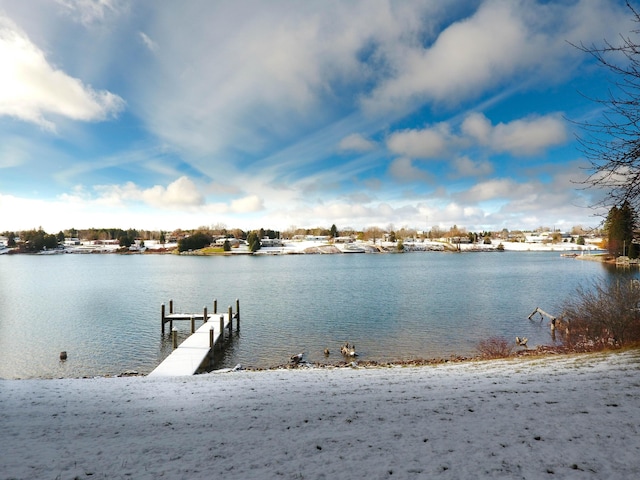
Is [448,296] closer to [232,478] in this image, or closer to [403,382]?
[403,382]

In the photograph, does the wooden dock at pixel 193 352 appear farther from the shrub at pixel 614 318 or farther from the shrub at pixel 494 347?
the shrub at pixel 614 318

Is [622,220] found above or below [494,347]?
above

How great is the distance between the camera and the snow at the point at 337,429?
4977 mm

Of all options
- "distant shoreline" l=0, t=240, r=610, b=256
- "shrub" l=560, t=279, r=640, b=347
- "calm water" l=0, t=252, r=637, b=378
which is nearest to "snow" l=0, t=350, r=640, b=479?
"shrub" l=560, t=279, r=640, b=347

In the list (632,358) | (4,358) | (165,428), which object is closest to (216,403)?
(165,428)

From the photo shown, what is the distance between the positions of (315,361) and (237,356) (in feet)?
17.4

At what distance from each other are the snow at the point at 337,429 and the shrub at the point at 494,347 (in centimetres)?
1144

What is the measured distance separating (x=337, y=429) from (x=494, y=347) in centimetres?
1896

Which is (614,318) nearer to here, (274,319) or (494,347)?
(494,347)

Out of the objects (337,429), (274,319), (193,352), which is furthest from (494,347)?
(337,429)

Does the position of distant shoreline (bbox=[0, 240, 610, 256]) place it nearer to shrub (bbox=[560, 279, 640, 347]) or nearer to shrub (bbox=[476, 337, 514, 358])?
shrub (bbox=[476, 337, 514, 358])

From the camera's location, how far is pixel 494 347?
21.8 metres

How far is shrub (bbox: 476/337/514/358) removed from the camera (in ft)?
66.6

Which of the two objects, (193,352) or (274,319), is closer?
(193,352)
